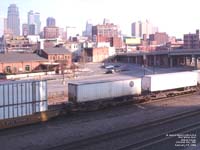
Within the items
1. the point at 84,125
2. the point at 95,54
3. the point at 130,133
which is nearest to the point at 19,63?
the point at 95,54

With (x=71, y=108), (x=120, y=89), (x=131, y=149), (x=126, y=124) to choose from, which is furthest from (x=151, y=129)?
(x=120, y=89)

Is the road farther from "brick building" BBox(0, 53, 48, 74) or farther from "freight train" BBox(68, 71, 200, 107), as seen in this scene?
"brick building" BBox(0, 53, 48, 74)

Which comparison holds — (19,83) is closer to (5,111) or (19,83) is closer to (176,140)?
(5,111)

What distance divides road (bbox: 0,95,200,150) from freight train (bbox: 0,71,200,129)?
0.83m

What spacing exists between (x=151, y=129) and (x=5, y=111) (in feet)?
37.8

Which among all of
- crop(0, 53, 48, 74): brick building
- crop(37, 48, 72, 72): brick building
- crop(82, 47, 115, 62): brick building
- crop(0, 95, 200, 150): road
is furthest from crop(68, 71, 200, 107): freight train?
crop(82, 47, 115, 62): brick building

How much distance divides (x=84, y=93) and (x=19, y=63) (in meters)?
57.3

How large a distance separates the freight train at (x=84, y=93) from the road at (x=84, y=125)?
0.83 metres

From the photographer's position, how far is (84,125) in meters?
31.2

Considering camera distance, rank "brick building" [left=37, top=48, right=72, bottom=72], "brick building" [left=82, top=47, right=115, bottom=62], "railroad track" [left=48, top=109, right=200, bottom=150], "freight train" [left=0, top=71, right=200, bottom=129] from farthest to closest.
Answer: "brick building" [left=82, top=47, right=115, bottom=62], "brick building" [left=37, top=48, right=72, bottom=72], "freight train" [left=0, top=71, right=200, bottom=129], "railroad track" [left=48, top=109, right=200, bottom=150]

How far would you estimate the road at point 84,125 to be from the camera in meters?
26.1

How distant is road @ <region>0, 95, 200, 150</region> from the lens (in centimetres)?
2609

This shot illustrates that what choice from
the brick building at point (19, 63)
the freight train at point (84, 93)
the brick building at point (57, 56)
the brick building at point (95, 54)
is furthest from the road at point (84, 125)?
the brick building at point (95, 54)

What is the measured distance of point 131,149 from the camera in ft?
75.7
